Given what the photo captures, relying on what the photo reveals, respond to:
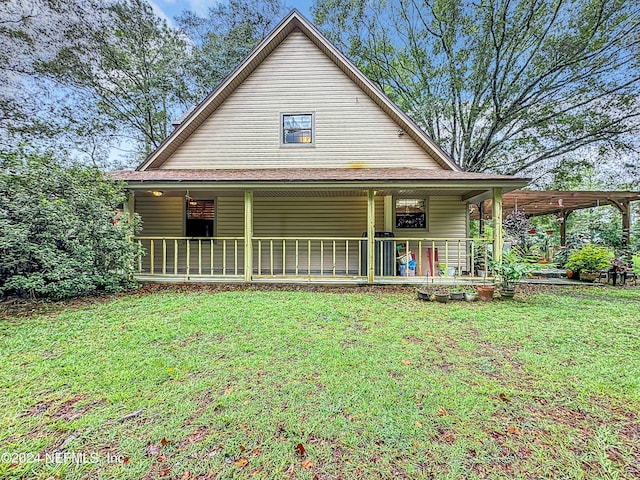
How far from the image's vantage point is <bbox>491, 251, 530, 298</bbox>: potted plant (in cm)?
602

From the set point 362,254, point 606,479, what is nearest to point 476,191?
point 362,254

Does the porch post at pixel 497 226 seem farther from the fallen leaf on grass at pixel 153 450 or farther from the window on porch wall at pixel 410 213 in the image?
the fallen leaf on grass at pixel 153 450

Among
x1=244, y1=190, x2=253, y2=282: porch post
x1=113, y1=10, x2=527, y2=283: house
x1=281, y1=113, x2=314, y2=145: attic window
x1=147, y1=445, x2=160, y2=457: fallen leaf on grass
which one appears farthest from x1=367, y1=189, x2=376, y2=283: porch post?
x1=147, y1=445, x2=160, y2=457: fallen leaf on grass

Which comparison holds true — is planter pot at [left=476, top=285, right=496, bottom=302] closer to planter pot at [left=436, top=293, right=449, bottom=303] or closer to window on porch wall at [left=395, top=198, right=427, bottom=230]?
planter pot at [left=436, top=293, right=449, bottom=303]

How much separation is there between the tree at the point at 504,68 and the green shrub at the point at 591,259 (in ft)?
26.7

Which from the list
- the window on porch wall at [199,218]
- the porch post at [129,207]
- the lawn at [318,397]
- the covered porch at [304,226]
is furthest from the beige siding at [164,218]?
the lawn at [318,397]

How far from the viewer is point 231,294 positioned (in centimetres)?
659

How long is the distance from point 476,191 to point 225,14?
2005cm

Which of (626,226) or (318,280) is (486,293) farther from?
(626,226)

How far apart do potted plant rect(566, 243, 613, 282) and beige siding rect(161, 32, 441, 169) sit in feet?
20.2

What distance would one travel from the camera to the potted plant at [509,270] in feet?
19.7

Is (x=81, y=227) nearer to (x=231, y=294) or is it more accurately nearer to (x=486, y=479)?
(x=231, y=294)

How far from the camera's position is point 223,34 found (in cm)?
1858

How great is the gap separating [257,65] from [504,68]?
12.0 m
